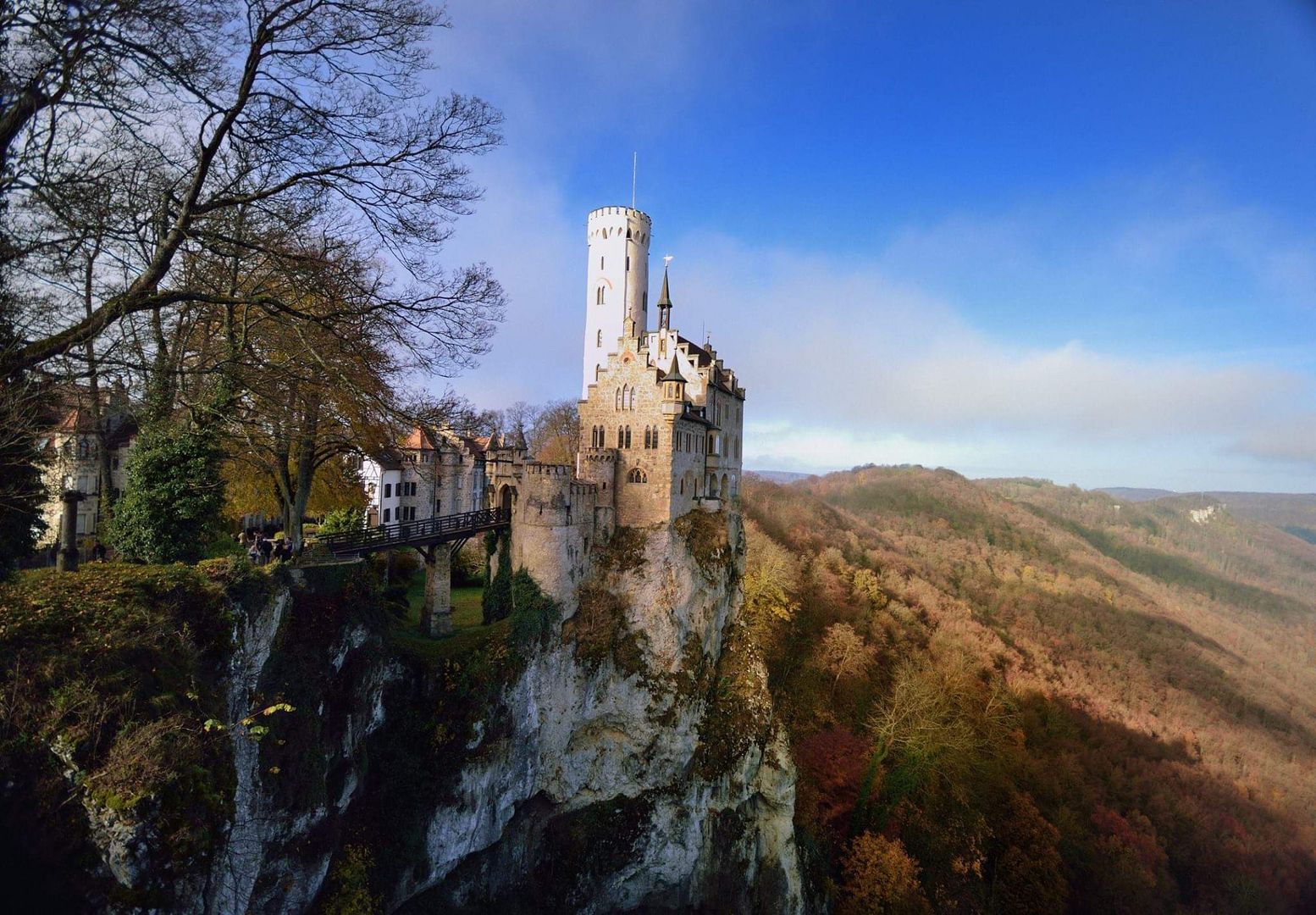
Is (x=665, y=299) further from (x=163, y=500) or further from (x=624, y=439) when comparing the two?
(x=163, y=500)

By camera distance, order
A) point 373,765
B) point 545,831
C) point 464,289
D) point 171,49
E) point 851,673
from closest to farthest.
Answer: point 171,49, point 464,289, point 373,765, point 545,831, point 851,673

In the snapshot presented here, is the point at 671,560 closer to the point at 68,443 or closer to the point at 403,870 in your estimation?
the point at 403,870

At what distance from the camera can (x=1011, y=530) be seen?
318ft

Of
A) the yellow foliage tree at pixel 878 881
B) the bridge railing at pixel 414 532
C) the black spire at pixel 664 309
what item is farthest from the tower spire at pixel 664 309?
the yellow foliage tree at pixel 878 881

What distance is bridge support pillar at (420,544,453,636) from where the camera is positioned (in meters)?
23.0

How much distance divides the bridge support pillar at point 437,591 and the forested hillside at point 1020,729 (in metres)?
19.3

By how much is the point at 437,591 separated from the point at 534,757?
7.31 metres

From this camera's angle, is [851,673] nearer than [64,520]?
No

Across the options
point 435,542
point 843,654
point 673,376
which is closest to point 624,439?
point 673,376

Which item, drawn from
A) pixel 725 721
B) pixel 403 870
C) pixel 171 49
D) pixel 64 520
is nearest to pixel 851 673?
pixel 725 721

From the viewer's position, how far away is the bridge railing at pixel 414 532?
63.7 ft

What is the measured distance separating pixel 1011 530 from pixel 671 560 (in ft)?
290

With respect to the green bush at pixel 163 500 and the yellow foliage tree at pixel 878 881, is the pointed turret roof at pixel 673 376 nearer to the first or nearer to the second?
the green bush at pixel 163 500

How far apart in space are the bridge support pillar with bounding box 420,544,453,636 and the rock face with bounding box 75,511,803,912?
7.51 ft
